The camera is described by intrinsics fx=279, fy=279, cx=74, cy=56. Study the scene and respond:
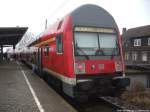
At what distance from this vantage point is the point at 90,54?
32.1ft

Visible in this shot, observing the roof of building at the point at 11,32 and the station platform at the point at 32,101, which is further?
the roof of building at the point at 11,32

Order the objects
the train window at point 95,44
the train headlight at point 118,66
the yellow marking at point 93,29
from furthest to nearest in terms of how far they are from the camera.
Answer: the train headlight at point 118,66
the yellow marking at point 93,29
the train window at point 95,44

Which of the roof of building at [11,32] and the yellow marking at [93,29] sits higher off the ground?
the roof of building at [11,32]

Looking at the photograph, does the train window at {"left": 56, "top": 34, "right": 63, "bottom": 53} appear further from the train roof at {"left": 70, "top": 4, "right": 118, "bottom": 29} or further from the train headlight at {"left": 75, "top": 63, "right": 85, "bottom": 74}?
the train headlight at {"left": 75, "top": 63, "right": 85, "bottom": 74}

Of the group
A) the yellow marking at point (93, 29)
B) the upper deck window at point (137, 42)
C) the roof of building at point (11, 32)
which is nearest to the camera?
the yellow marking at point (93, 29)

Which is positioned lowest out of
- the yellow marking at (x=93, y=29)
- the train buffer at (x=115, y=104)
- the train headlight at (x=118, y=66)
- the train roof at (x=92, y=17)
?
the train buffer at (x=115, y=104)

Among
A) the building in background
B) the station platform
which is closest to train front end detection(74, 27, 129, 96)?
the station platform

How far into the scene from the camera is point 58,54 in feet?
35.0

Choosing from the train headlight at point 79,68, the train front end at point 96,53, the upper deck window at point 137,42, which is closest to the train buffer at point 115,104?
the train front end at point 96,53

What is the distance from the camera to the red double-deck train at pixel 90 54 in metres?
9.33

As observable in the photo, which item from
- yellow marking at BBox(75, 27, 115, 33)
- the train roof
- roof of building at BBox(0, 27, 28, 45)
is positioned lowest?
yellow marking at BBox(75, 27, 115, 33)

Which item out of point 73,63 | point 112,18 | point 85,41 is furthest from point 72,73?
point 112,18

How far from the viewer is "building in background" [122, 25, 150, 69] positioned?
159 ft

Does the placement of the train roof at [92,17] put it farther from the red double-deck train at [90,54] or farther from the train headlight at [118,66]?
the train headlight at [118,66]
